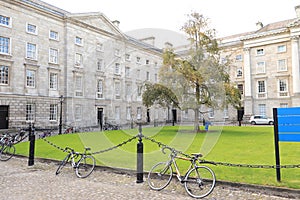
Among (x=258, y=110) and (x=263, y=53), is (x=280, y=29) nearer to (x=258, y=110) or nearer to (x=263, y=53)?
(x=263, y=53)

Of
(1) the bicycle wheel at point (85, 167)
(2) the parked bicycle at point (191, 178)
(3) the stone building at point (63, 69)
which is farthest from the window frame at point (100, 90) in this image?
(2) the parked bicycle at point (191, 178)

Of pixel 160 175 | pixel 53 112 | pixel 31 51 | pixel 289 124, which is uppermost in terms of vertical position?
pixel 31 51

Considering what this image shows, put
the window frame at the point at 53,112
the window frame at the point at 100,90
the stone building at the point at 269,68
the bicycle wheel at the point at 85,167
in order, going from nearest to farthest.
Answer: the bicycle wheel at the point at 85,167 < the window frame at the point at 53,112 < the window frame at the point at 100,90 < the stone building at the point at 269,68

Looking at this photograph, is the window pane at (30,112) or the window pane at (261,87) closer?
the window pane at (30,112)

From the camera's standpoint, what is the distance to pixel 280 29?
3972 cm

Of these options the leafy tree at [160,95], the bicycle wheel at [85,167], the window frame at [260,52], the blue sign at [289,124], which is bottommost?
the bicycle wheel at [85,167]

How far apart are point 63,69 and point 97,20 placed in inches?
358

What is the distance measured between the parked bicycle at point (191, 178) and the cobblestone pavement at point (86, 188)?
0.17 metres

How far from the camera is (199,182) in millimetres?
5695

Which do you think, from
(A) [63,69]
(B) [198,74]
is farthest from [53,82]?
(B) [198,74]

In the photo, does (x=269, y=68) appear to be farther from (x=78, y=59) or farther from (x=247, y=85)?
(x=78, y=59)

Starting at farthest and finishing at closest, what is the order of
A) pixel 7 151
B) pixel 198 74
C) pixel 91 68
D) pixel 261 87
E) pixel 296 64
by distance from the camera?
pixel 261 87 < pixel 296 64 < pixel 91 68 < pixel 198 74 < pixel 7 151

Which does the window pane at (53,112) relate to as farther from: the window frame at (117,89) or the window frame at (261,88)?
the window frame at (261,88)

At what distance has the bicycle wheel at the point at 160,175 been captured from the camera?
6.26 m
